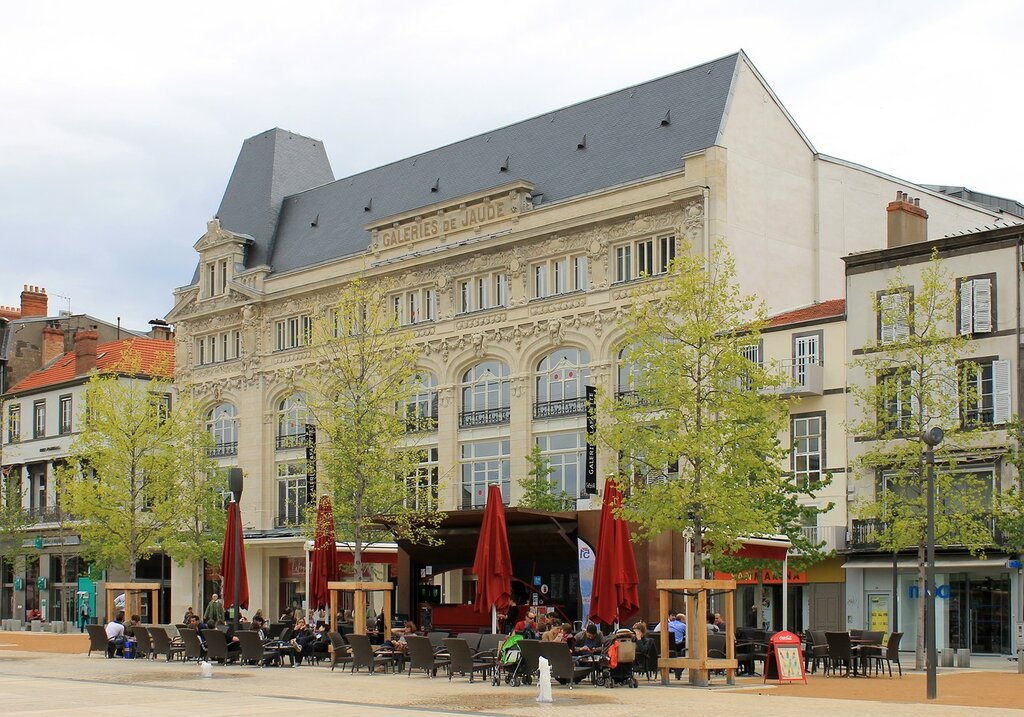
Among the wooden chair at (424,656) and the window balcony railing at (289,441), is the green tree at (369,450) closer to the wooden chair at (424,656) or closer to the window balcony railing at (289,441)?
the wooden chair at (424,656)

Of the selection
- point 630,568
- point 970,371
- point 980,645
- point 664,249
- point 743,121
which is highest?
point 743,121

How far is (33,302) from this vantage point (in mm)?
73938

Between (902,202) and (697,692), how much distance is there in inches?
870

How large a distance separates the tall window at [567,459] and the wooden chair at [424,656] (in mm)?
18282

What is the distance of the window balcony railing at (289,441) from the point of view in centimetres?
5472

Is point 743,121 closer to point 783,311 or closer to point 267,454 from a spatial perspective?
point 783,311

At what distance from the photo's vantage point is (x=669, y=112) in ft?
151

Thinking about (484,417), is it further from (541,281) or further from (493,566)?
(493,566)

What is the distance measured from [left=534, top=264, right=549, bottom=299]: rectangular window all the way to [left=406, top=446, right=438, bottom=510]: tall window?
697cm

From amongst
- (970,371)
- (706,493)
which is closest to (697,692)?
(706,493)

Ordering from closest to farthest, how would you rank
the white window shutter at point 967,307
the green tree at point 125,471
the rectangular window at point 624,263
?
the white window shutter at point 967,307 → the rectangular window at point 624,263 → the green tree at point 125,471

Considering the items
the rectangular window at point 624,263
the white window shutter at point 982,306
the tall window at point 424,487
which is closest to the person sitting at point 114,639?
the tall window at point 424,487

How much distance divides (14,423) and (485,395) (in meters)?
30.1

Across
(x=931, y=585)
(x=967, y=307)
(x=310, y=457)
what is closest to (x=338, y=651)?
(x=931, y=585)
